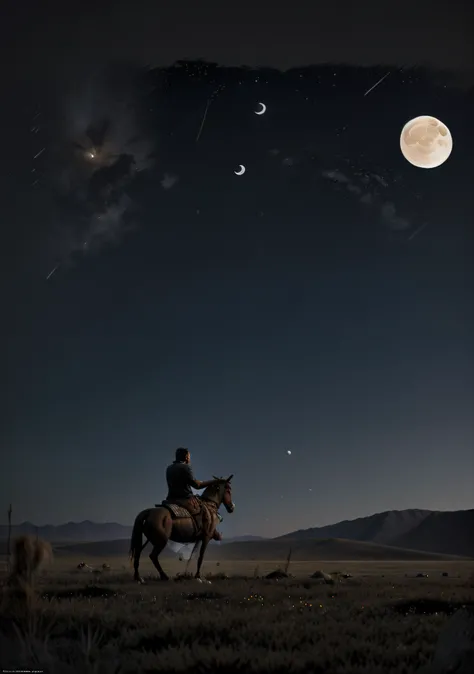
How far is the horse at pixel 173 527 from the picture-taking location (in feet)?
36.6

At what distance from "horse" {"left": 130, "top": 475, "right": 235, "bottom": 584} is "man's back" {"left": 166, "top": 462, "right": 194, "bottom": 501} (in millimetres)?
376

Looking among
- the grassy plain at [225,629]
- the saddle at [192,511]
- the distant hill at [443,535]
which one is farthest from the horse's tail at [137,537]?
the distant hill at [443,535]

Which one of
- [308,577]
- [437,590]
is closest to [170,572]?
[308,577]

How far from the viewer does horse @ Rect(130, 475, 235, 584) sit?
11148mm

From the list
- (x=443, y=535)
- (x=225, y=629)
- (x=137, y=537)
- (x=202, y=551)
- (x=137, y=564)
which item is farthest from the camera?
(x=443, y=535)

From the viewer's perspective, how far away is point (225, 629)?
6.28 metres

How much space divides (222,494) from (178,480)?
1485 mm

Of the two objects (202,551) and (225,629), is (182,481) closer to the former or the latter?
(202,551)

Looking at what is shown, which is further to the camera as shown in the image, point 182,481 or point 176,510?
point 182,481

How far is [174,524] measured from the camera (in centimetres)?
1155

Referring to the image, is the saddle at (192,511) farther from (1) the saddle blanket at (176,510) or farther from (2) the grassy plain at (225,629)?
(2) the grassy plain at (225,629)

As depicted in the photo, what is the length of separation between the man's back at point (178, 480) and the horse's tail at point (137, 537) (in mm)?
774

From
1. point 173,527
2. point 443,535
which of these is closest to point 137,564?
point 173,527

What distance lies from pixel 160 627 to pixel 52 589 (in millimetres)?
3947
